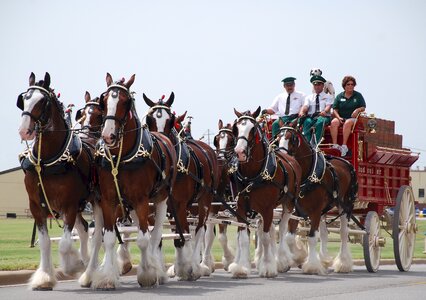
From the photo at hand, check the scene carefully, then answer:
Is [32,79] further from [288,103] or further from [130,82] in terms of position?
[288,103]

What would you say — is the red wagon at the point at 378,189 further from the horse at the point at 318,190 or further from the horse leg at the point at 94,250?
the horse leg at the point at 94,250

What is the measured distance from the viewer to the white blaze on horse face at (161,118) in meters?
14.6

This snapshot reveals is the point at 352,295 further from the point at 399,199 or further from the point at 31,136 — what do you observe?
the point at 399,199

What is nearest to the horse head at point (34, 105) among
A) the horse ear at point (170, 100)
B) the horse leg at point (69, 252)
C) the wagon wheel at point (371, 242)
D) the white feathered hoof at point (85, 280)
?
the horse leg at point (69, 252)

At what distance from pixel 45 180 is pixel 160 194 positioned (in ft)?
5.92

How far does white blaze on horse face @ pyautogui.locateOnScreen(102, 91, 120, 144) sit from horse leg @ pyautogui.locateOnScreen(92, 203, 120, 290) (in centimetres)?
87

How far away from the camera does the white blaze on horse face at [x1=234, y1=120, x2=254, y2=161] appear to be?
1439 centimetres

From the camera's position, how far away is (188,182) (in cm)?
1441

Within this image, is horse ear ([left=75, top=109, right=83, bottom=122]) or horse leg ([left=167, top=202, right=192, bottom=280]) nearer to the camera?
horse leg ([left=167, top=202, right=192, bottom=280])

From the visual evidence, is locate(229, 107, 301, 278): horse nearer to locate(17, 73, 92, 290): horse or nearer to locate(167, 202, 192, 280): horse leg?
locate(167, 202, 192, 280): horse leg

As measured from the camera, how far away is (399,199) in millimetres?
17969

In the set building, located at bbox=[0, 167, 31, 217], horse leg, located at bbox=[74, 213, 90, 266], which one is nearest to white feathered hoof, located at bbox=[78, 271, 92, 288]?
horse leg, located at bbox=[74, 213, 90, 266]

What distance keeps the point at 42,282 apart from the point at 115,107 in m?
2.44

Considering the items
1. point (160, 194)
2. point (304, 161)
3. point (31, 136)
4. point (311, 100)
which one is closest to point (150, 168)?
point (160, 194)
